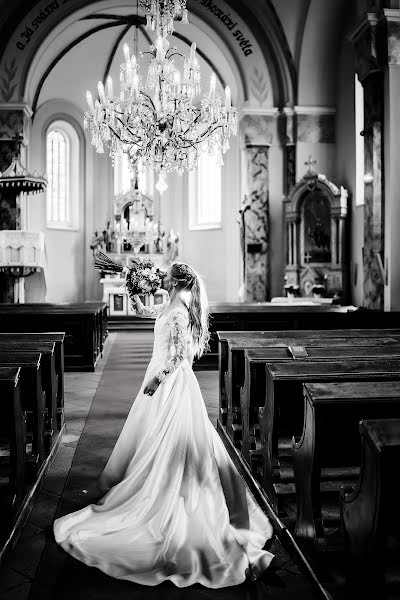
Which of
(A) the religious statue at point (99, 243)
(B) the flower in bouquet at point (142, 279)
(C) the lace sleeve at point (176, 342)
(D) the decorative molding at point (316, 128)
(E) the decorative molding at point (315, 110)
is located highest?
(E) the decorative molding at point (315, 110)

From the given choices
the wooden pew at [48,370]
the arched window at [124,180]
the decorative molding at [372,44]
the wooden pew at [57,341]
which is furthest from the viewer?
the arched window at [124,180]

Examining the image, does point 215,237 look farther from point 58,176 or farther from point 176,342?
point 176,342

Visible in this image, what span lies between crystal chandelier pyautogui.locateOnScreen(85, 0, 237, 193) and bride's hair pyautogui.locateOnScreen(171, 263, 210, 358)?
5.17 m

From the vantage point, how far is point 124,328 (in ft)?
47.0

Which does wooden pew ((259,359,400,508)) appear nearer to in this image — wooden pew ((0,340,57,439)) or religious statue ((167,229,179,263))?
wooden pew ((0,340,57,439))

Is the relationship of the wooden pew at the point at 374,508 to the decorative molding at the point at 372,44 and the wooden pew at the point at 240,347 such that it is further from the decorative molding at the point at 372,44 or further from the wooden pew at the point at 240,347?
the decorative molding at the point at 372,44

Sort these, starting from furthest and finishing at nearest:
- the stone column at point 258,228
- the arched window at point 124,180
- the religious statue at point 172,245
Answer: the arched window at point 124,180, the religious statue at point 172,245, the stone column at point 258,228

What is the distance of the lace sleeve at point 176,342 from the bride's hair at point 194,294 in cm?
9

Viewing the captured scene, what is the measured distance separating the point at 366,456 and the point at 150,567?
3.99 feet

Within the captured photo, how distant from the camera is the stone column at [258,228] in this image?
13.8 metres

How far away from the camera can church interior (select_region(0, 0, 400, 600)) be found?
272 cm

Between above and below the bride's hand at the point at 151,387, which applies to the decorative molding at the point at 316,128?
→ above

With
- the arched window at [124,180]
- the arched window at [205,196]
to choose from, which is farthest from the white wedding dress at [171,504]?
the arched window at [124,180]

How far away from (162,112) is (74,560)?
6887 mm
